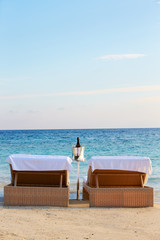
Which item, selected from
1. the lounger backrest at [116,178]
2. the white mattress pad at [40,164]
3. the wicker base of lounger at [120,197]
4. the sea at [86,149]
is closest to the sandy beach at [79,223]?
the wicker base of lounger at [120,197]

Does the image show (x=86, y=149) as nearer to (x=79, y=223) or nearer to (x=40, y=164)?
(x=40, y=164)

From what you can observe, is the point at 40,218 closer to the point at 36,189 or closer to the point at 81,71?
the point at 36,189

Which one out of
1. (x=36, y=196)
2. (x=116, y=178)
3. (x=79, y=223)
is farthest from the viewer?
(x=116, y=178)

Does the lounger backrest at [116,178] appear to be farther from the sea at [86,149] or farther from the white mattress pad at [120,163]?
the sea at [86,149]

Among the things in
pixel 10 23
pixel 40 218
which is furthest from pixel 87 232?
pixel 10 23

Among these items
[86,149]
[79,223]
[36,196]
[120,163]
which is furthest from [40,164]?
[86,149]

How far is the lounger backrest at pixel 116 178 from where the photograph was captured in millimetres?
6191

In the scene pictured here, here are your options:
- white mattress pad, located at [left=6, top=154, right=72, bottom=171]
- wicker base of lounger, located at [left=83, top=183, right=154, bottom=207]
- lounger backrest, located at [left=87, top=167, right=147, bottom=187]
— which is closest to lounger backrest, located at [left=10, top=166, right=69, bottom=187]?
white mattress pad, located at [left=6, top=154, right=72, bottom=171]

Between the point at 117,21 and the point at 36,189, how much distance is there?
10286 mm

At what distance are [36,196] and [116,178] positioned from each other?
4.93 feet

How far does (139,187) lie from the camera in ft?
20.8

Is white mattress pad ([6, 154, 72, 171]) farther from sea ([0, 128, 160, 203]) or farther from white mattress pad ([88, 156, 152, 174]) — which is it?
sea ([0, 128, 160, 203])

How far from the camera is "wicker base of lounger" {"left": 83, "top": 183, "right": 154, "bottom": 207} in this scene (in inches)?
236

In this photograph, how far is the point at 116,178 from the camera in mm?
6387
